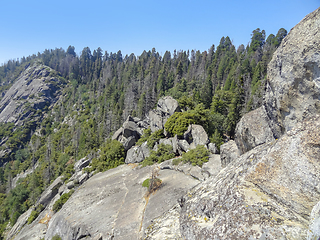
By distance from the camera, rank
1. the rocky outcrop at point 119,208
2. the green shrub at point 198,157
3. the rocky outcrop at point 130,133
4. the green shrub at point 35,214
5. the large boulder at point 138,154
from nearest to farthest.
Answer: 1. the rocky outcrop at point 119,208
2. the green shrub at point 198,157
3. the large boulder at point 138,154
4. the green shrub at point 35,214
5. the rocky outcrop at point 130,133

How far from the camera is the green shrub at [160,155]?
2367cm

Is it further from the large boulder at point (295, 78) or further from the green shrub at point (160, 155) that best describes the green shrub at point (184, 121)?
the large boulder at point (295, 78)

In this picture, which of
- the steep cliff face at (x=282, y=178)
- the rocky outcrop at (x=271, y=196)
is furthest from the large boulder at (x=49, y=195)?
the rocky outcrop at (x=271, y=196)

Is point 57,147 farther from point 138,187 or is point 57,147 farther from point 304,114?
point 304,114

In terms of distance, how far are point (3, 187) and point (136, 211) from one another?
88074mm

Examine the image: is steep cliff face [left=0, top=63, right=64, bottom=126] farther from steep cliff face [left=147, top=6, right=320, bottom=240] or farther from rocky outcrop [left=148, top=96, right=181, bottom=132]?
steep cliff face [left=147, top=6, right=320, bottom=240]

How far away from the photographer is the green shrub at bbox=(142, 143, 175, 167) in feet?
77.7

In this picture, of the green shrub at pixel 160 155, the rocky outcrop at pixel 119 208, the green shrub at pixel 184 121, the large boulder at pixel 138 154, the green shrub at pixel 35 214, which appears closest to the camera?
the rocky outcrop at pixel 119 208

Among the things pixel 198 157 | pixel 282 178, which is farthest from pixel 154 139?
pixel 282 178

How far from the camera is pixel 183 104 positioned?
39.4m

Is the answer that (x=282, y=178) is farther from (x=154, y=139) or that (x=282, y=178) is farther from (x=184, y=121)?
(x=154, y=139)

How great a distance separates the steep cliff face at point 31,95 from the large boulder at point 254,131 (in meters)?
136

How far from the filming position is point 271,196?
15.3 feet

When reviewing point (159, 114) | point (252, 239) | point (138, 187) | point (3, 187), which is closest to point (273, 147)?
point (252, 239)
